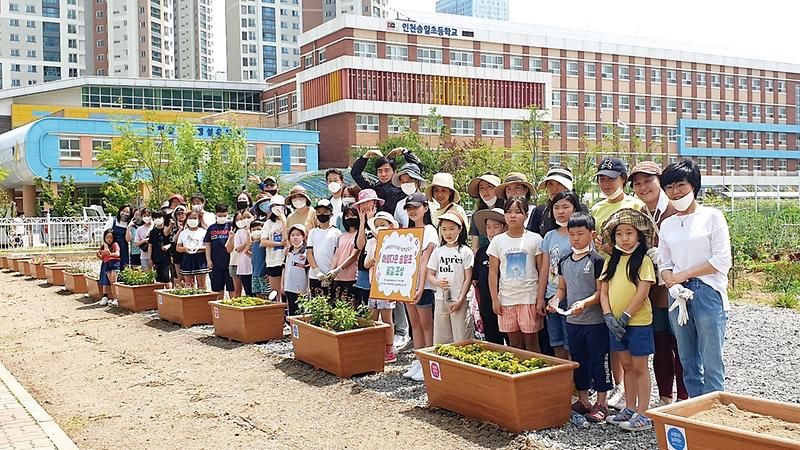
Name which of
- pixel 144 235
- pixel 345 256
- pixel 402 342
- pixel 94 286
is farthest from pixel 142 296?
pixel 402 342

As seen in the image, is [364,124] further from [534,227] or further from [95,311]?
[534,227]

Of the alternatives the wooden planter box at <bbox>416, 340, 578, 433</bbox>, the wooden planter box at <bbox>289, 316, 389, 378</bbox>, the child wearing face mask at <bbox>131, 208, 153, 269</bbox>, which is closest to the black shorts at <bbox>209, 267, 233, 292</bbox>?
the child wearing face mask at <bbox>131, 208, 153, 269</bbox>

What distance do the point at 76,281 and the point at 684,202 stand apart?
14.9m

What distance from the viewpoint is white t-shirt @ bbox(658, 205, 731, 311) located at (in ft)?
16.7

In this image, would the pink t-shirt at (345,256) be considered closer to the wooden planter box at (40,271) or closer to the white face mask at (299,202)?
the white face mask at (299,202)

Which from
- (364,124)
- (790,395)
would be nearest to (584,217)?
(790,395)

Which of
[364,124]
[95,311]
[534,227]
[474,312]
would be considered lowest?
[95,311]

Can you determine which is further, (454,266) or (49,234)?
(49,234)

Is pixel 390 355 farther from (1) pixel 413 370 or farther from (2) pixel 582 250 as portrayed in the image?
(2) pixel 582 250

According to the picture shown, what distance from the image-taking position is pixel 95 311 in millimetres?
13789

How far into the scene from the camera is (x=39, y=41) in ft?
318

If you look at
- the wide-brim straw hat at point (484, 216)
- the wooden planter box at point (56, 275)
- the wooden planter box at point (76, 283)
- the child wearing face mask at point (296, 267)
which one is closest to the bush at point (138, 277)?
the wooden planter box at point (76, 283)

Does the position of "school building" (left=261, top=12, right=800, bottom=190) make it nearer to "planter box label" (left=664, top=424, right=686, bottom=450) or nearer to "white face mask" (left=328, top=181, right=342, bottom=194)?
"white face mask" (left=328, top=181, right=342, bottom=194)

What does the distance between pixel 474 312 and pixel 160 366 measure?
3.81 meters
